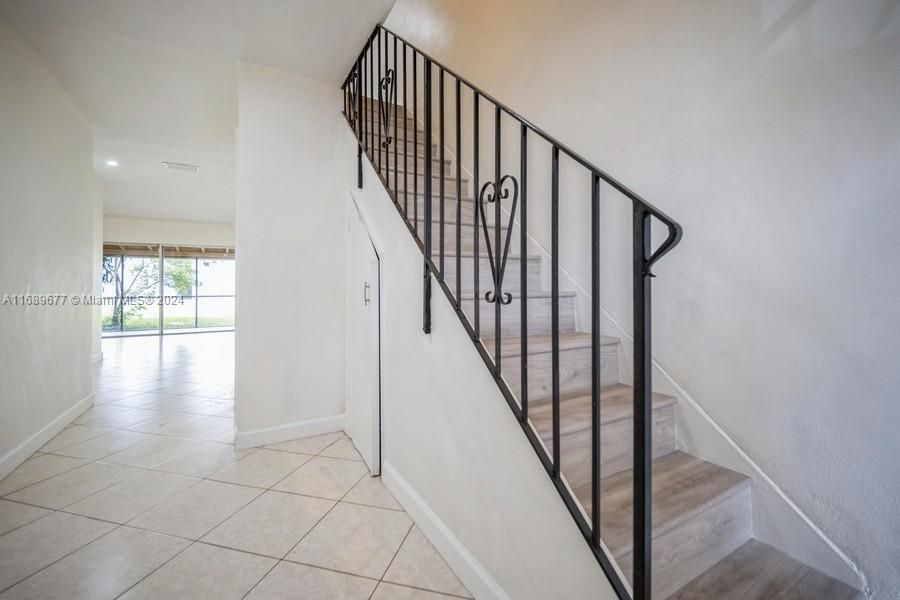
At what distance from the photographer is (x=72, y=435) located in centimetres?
279

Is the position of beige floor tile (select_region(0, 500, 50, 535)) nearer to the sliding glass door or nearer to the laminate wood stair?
the laminate wood stair

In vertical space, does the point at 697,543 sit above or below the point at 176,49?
below

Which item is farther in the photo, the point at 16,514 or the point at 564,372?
the point at 16,514

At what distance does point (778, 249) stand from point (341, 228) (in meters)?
2.58

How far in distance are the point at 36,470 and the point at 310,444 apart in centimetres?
156

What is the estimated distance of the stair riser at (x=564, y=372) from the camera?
1.33m

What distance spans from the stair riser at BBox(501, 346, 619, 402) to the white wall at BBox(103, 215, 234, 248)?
9.35m

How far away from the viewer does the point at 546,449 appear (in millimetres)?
1101

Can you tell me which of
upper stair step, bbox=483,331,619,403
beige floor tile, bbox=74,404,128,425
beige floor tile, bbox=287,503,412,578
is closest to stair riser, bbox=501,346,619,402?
upper stair step, bbox=483,331,619,403

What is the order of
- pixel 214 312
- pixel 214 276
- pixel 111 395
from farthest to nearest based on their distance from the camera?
pixel 214 312 < pixel 214 276 < pixel 111 395

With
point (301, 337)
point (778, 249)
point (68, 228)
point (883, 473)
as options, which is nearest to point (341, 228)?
point (301, 337)

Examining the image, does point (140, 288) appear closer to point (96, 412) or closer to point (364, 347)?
point (96, 412)

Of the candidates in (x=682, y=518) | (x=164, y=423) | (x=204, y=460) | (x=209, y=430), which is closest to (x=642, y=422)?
(x=682, y=518)

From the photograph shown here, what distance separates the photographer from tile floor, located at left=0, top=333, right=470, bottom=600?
54.7 inches
